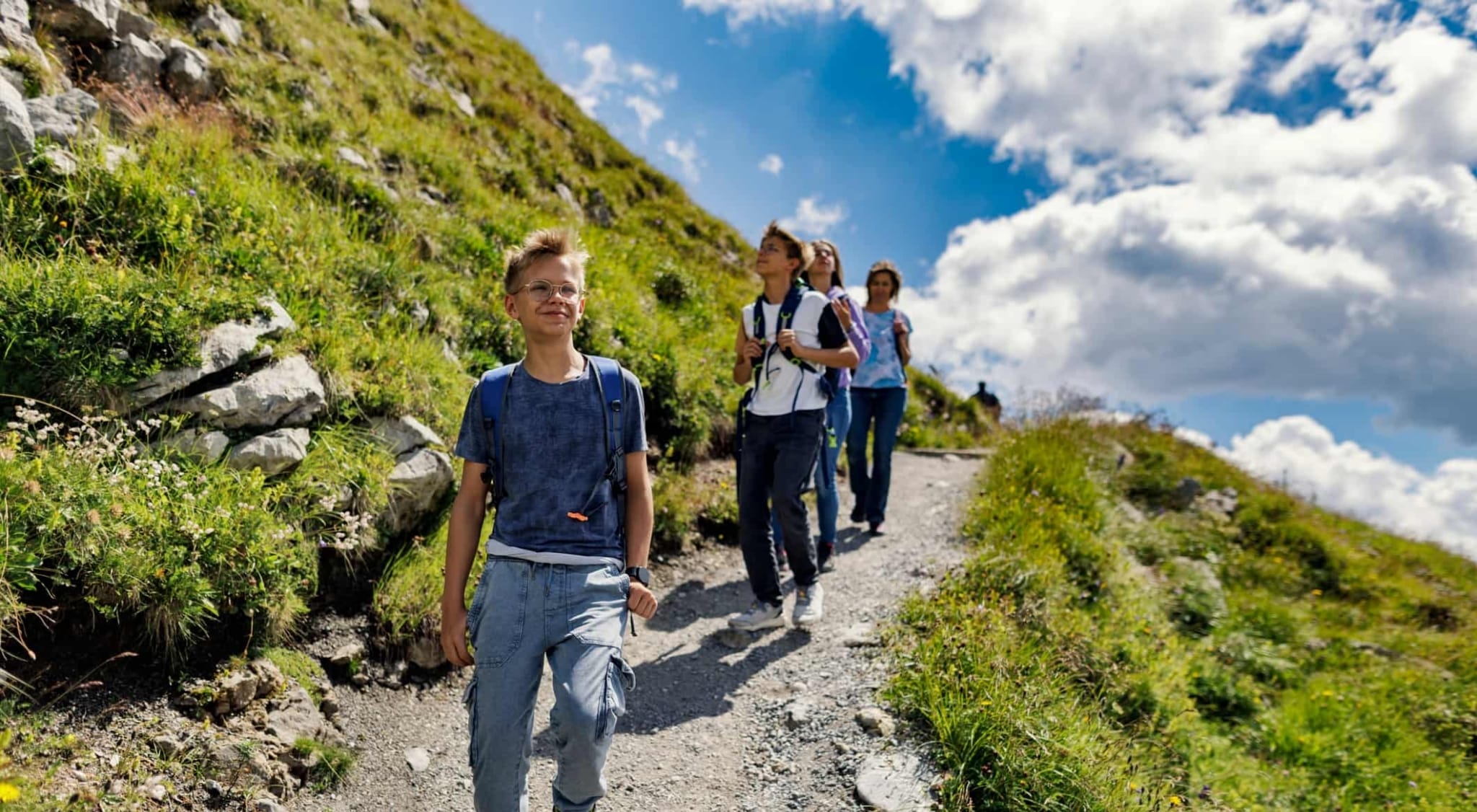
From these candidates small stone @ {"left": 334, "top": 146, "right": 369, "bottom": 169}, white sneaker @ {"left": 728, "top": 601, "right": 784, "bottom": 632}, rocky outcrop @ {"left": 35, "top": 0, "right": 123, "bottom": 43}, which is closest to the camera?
white sneaker @ {"left": 728, "top": 601, "right": 784, "bottom": 632}

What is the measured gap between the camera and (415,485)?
502cm

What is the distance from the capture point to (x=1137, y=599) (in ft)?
24.5

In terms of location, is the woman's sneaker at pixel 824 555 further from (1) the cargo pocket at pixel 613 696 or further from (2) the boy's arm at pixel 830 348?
(1) the cargo pocket at pixel 613 696

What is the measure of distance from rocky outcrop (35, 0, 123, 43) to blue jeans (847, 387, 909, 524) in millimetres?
8277

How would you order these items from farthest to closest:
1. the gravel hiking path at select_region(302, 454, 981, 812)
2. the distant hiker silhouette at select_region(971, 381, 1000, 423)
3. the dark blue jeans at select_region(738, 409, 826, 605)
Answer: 1. the distant hiker silhouette at select_region(971, 381, 1000, 423)
2. the dark blue jeans at select_region(738, 409, 826, 605)
3. the gravel hiking path at select_region(302, 454, 981, 812)

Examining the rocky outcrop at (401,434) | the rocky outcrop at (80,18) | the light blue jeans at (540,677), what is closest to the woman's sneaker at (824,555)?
the rocky outcrop at (401,434)

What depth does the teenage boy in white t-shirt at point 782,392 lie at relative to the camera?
4.95m

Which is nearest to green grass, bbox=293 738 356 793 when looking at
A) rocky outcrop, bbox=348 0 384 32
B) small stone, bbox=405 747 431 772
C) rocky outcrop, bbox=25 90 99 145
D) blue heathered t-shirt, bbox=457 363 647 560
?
small stone, bbox=405 747 431 772

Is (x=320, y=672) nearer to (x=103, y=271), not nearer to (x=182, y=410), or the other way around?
(x=182, y=410)

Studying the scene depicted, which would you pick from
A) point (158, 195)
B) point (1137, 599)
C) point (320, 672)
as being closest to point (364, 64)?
point (158, 195)

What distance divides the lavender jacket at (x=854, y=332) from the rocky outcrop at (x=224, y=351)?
393cm

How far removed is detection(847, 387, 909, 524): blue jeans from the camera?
7.59 meters

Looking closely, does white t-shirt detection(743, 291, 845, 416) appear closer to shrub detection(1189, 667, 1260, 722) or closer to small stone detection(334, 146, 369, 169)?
shrub detection(1189, 667, 1260, 722)

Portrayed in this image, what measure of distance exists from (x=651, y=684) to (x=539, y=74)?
17607mm
